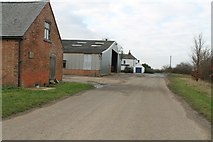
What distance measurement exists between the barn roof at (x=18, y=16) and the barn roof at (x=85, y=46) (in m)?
27.5

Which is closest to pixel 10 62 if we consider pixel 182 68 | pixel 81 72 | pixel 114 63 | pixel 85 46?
pixel 81 72

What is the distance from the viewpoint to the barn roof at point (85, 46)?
53.0 m

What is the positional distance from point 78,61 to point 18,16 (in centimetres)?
2939

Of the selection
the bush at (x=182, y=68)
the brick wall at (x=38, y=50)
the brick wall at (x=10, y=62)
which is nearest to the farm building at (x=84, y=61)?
the brick wall at (x=38, y=50)

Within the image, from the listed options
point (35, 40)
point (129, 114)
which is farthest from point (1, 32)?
point (129, 114)

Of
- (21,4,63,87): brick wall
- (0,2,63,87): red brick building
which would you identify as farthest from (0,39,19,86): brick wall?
(21,4,63,87): brick wall

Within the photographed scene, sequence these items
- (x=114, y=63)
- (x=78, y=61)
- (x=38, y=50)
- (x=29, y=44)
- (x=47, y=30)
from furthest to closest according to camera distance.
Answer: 1. (x=114, y=63)
2. (x=78, y=61)
3. (x=47, y=30)
4. (x=38, y=50)
5. (x=29, y=44)

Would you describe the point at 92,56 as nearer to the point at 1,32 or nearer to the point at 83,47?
the point at 83,47

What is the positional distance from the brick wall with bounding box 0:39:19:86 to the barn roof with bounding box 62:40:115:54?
31354mm

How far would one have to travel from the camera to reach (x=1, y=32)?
845 inches

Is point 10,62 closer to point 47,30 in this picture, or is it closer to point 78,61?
point 47,30

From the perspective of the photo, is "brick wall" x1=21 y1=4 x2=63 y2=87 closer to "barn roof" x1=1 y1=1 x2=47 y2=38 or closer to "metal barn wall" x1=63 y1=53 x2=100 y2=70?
"barn roof" x1=1 y1=1 x2=47 y2=38

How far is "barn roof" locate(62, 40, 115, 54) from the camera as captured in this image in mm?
53000

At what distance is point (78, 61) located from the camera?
52.5m
